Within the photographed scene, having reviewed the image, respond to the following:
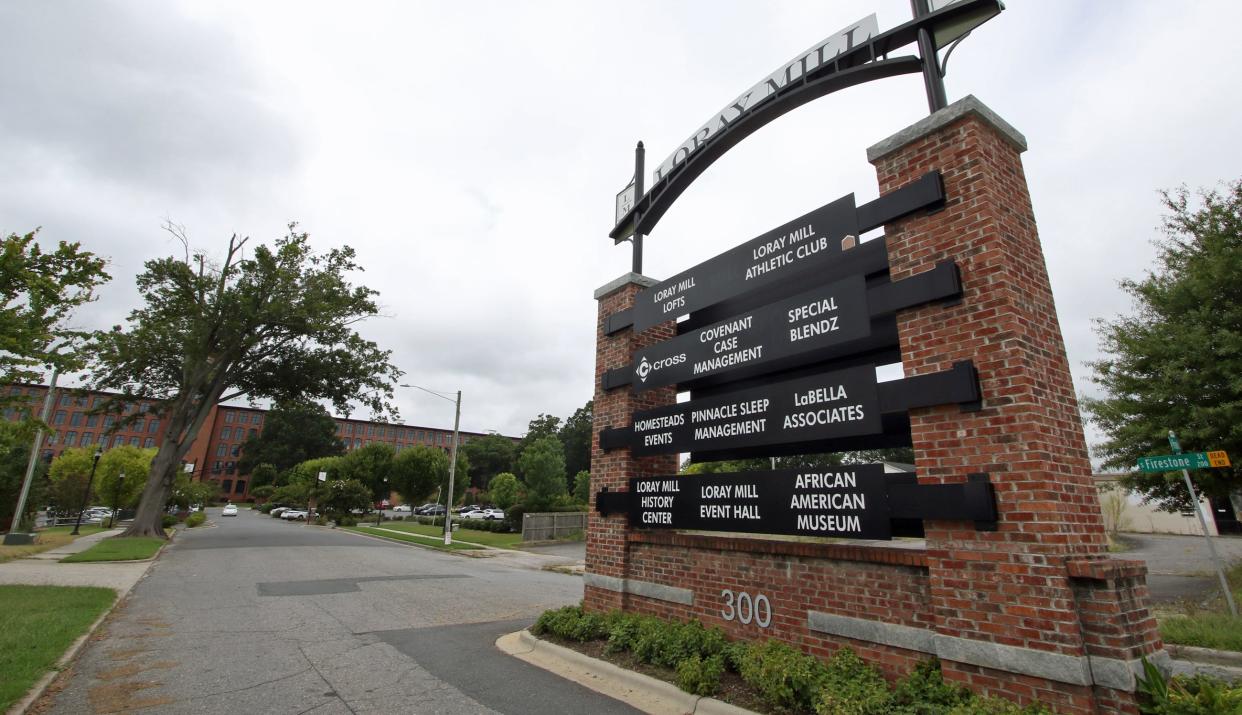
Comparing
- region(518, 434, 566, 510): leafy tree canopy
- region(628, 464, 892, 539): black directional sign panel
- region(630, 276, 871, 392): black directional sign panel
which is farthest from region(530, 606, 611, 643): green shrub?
region(518, 434, 566, 510): leafy tree canopy

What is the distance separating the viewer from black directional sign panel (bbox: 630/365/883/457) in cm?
516

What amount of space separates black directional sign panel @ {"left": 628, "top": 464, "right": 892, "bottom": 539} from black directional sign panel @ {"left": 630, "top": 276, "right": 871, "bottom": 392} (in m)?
1.30

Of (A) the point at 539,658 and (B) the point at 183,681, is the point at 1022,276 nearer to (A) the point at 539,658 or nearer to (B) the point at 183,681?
(A) the point at 539,658

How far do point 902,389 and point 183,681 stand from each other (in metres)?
7.96

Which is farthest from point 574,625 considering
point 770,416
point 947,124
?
point 947,124

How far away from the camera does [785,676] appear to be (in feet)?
15.4

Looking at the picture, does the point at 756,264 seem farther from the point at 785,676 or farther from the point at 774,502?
the point at 785,676

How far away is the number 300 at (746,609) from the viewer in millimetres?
5676

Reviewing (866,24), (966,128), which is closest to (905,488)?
(966,128)

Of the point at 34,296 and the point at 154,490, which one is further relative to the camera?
the point at 154,490

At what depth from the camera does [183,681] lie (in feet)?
19.5

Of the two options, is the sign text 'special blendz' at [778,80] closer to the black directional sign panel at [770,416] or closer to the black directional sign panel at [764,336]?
the black directional sign panel at [764,336]

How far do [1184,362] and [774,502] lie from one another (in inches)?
511

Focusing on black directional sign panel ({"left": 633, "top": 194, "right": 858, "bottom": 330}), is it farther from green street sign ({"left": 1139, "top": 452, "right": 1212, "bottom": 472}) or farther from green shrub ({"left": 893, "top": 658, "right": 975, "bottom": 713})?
green street sign ({"left": 1139, "top": 452, "right": 1212, "bottom": 472})
